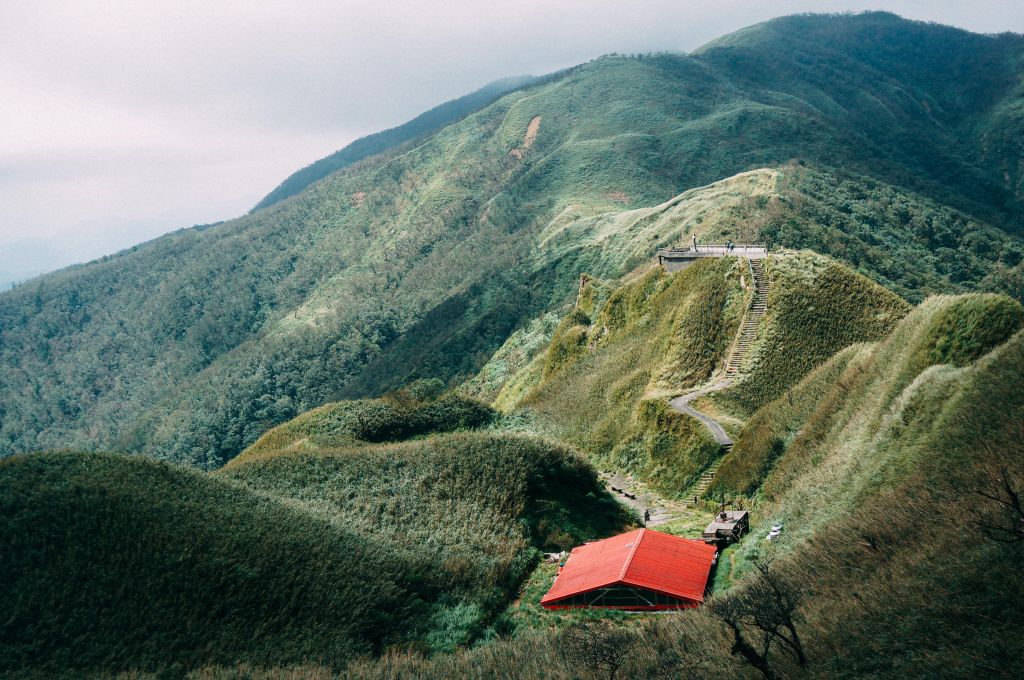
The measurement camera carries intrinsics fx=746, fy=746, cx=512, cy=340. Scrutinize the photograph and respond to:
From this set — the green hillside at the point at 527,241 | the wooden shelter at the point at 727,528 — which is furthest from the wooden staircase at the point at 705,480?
the green hillside at the point at 527,241

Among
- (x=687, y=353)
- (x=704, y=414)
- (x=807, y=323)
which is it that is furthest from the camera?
(x=687, y=353)

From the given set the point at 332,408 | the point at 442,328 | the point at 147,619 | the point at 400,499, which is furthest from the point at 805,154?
the point at 147,619

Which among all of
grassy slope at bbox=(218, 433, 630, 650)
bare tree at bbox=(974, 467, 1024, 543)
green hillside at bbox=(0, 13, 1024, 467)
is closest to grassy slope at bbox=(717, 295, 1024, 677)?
bare tree at bbox=(974, 467, 1024, 543)

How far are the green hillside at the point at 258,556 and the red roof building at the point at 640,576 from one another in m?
2.32

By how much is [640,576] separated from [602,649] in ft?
21.8

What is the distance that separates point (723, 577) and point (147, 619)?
14.7 m

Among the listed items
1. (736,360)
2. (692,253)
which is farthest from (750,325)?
(692,253)

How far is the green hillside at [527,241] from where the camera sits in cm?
7200

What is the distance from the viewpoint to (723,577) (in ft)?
65.8

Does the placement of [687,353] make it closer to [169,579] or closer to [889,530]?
[889,530]

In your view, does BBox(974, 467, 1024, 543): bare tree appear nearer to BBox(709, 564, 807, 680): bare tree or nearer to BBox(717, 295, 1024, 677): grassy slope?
BBox(717, 295, 1024, 677): grassy slope

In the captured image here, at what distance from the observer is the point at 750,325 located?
1369 inches

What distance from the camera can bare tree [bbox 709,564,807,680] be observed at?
473 inches

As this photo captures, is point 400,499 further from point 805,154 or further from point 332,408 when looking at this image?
point 805,154
